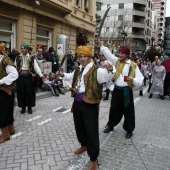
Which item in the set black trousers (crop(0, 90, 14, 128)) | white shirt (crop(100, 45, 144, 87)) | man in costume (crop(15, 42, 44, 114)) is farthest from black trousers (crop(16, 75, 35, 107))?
white shirt (crop(100, 45, 144, 87))

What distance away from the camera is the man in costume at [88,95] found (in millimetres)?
3436

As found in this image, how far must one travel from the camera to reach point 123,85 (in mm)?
4961

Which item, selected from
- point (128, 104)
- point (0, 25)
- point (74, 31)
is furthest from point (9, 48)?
point (128, 104)

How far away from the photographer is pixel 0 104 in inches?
182

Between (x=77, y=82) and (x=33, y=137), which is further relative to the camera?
(x=33, y=137)

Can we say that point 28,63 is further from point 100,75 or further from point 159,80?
point 159,80

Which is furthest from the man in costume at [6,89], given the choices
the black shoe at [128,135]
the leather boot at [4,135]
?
the black shoe at [128,135]

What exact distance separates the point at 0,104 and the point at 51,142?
1.26 meters

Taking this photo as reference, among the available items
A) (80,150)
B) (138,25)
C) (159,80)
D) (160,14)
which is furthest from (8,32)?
(160,14)

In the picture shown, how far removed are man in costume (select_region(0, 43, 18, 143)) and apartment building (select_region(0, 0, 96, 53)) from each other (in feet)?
24.4

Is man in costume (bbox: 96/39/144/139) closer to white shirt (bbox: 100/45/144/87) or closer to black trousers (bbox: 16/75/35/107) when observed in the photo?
white shirt (bbox: 100/45/144/87)

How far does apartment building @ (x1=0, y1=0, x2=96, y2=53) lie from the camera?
464 inches

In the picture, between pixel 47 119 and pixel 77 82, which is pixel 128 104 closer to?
pixel 77 82

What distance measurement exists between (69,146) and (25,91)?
9.05 feet
